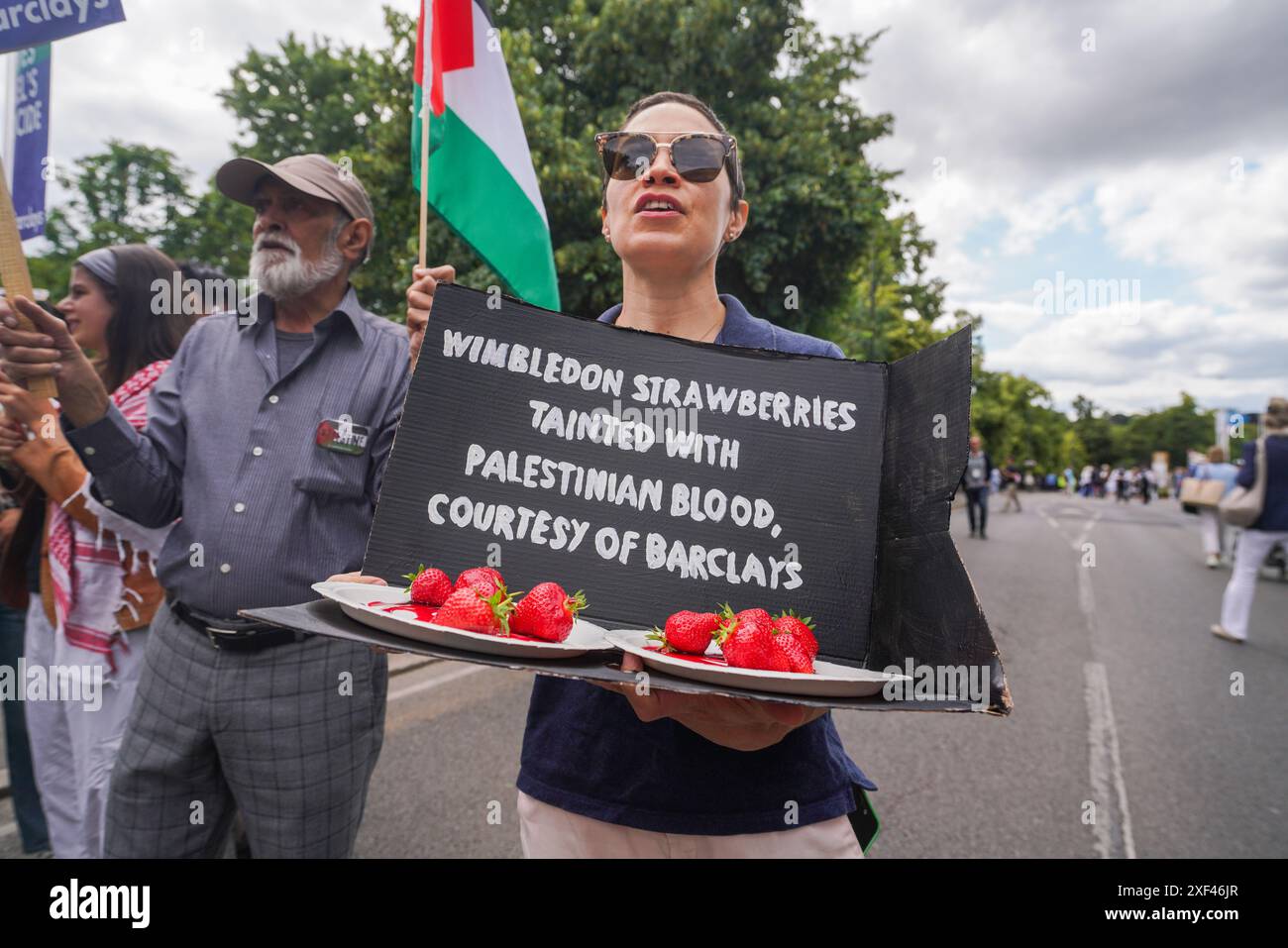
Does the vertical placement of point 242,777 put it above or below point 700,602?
below

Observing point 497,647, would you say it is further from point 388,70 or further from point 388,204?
point 388,70

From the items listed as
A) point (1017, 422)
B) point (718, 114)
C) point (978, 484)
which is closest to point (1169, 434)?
point (1017, 422)

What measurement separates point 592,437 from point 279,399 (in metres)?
1.12

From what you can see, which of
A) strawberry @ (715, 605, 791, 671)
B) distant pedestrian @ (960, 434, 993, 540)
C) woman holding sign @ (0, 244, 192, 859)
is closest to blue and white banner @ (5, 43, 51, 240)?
woman holding sign @ (0, 244, 192, 859)

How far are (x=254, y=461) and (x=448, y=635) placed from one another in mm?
1187

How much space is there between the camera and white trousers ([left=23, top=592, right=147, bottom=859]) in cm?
247

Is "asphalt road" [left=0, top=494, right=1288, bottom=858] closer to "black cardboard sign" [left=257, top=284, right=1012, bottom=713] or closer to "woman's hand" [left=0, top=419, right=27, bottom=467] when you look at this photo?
"black cardboard sign" [left=257, top=284, right=1012, bottom=713]

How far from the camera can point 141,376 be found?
2.55 metres

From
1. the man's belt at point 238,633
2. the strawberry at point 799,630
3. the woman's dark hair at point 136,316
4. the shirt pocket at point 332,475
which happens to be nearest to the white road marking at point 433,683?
the woman's dark hair at point 136,316

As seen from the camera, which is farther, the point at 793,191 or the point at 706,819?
the point at 793,191

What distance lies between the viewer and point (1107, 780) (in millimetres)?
3943

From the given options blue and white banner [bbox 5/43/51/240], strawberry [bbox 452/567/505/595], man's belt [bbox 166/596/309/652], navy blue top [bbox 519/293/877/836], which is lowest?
navy blue top [bbox 519/293/877/836]

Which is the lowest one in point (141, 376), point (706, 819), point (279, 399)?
point (706, 819)
